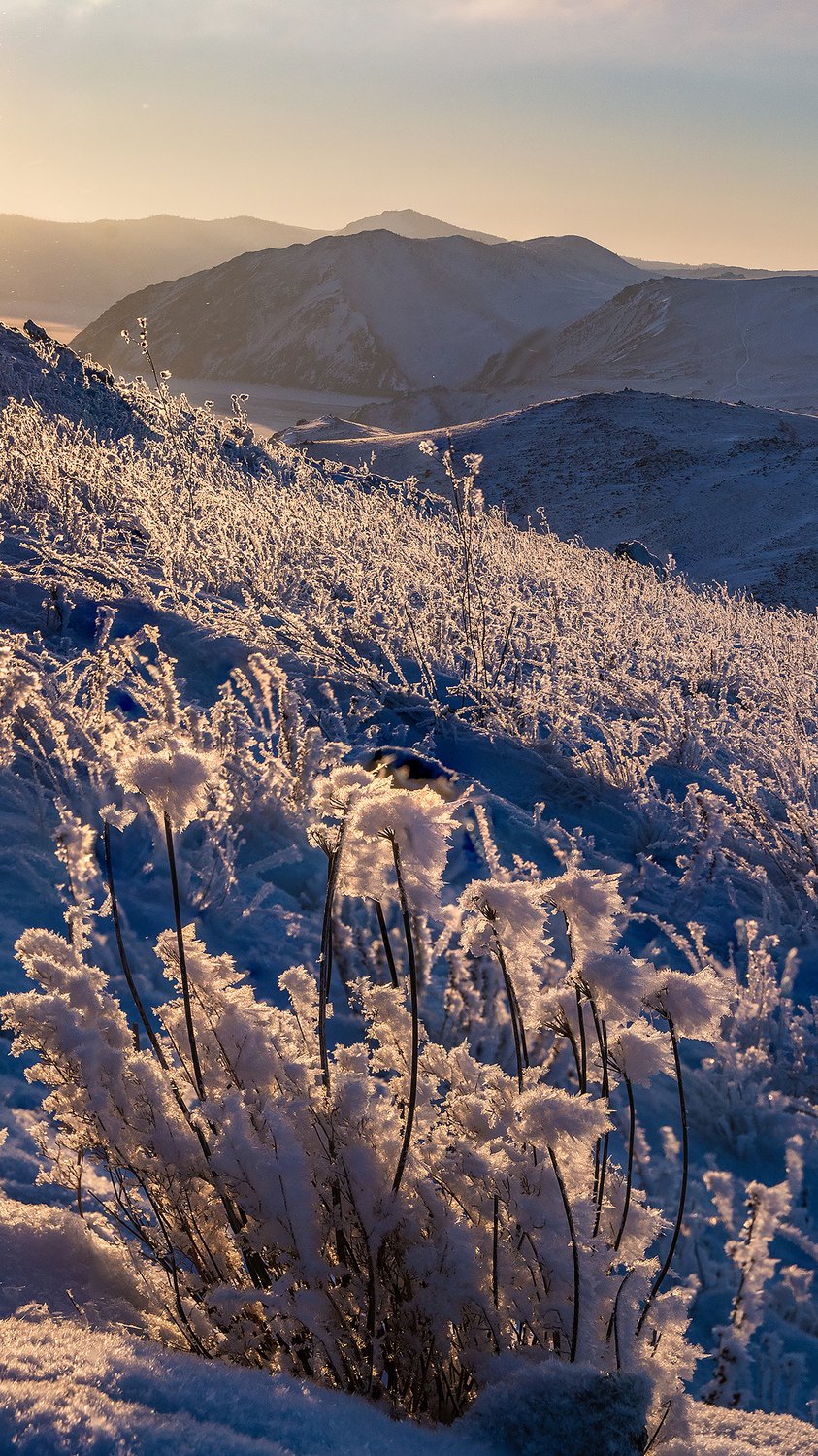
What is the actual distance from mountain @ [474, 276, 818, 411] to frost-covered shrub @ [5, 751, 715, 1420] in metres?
58.1

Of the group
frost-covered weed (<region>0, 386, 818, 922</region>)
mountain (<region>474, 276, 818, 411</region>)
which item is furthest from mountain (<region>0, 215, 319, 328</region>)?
frost-covered weed (<region>0, 386, 818, 922</region>)

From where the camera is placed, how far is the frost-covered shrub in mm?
1058

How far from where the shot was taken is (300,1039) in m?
1.51

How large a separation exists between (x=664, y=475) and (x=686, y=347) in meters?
48.7

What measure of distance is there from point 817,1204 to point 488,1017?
2.85 feet

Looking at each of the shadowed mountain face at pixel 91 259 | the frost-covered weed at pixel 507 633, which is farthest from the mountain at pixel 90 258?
the frost-covered weed at pixel 507 633

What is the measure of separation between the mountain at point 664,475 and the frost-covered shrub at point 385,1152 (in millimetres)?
16083

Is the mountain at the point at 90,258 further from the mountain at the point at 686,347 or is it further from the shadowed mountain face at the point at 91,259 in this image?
the mountain at the point at 686,347

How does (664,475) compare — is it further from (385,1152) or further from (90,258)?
(90,258)

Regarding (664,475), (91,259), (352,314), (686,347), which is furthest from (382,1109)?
(91,259)

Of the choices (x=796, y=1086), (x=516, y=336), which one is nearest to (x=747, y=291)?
(x=516, y=336)

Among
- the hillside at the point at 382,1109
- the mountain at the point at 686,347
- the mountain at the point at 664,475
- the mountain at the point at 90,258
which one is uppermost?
the mountain at the point at 90,258

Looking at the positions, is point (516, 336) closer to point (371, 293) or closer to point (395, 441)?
point (371, 293)

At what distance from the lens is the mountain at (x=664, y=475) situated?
20.2 meters
